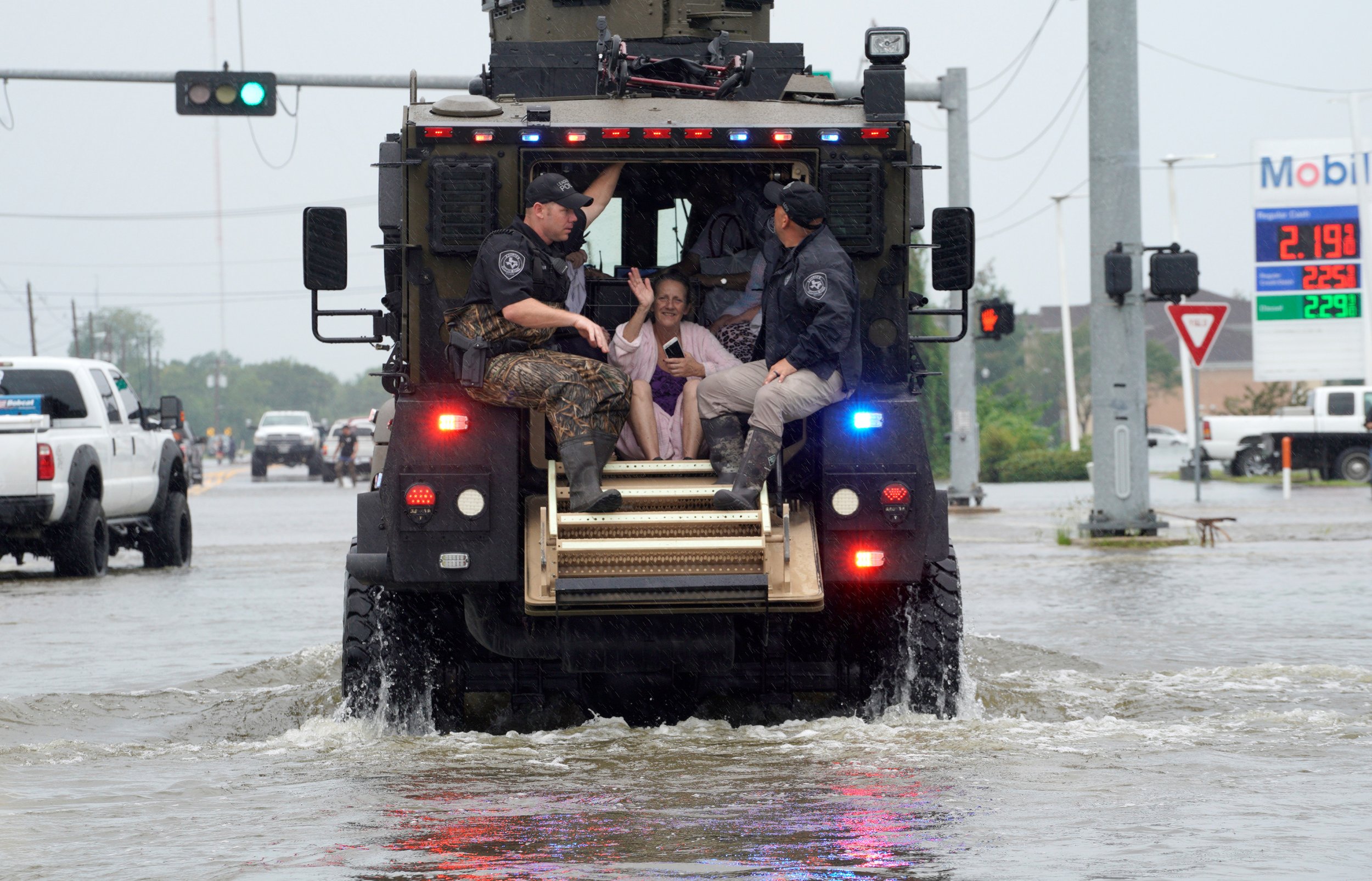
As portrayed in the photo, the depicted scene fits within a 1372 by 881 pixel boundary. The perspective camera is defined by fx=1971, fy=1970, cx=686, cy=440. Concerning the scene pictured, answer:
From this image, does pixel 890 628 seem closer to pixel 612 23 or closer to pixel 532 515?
pixel 532 515

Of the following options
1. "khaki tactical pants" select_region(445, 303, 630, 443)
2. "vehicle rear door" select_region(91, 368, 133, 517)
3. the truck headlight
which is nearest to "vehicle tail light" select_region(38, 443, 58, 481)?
"vehicle rear door" select_region(91, 368, 133, 517)

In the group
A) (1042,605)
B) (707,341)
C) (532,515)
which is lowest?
(1042,605)

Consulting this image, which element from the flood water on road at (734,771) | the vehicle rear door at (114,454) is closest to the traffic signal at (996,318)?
the vehicle rear door at (114,454)

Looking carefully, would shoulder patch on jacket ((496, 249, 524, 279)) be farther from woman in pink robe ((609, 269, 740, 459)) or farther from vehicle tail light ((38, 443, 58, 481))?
vehicle tail light ((38, 443, 58, 481))

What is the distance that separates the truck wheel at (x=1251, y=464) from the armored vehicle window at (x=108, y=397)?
31976mm

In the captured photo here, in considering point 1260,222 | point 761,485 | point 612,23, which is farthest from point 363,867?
point 1260,222

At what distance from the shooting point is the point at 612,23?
1171 cm

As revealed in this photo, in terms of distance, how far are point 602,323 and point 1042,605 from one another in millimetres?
7061

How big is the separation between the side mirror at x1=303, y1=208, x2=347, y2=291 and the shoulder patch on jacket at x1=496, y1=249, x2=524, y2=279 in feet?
2.86

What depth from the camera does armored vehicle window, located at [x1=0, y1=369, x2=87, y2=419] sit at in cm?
1980

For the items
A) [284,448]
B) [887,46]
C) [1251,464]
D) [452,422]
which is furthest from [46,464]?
[284,448]

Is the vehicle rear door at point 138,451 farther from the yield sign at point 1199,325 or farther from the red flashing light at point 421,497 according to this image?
the red flashing light at point 421,497

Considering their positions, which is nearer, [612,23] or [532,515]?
[532,515]

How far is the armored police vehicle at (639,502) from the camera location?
819 centimetres
